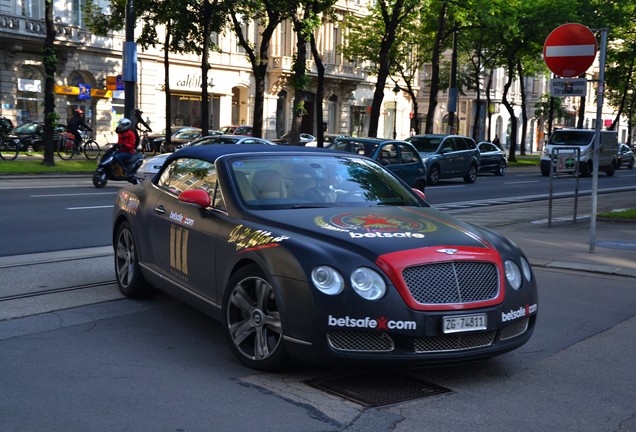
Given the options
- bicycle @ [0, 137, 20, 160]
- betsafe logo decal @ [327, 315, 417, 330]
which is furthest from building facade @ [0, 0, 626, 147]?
betsafe logo decal @ [327, 315, 417, 330]

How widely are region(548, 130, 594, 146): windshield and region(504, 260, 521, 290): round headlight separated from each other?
31.3m

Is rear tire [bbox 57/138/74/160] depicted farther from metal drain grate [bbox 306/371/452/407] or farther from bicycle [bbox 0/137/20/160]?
metal drain grate [bbox 306/371/452/407]

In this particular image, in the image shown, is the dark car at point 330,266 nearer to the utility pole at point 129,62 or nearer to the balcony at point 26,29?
the utility pole at point 129,62

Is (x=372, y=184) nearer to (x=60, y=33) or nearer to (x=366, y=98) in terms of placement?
(x=60, y=33)

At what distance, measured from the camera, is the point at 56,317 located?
6688mm

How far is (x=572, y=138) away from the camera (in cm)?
3575

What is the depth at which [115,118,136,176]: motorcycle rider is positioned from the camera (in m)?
19.2

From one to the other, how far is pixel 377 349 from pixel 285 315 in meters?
0.58

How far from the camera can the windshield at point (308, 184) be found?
600 centimetres

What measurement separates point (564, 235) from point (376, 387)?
27.4ft

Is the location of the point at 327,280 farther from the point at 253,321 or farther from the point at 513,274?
the point at 513,274
